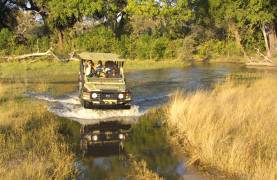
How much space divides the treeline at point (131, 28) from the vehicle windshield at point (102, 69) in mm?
24117

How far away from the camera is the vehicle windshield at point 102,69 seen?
20250 mm

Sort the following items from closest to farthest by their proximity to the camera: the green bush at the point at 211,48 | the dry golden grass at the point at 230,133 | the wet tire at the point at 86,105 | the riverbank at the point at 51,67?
the dry golden grass at the point at 230,133, the wet tire at the point at 86,105, the riverbank at the point at 51,67, the green bush at the point at 211,48

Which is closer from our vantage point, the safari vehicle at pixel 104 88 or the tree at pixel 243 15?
the safari vehicle at pixel 104 88

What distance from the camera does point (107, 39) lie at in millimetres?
46375

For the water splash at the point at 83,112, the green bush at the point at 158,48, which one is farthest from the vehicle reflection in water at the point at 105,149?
the green bush at the point at 158,48

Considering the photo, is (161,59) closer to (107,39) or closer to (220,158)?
(107,39)

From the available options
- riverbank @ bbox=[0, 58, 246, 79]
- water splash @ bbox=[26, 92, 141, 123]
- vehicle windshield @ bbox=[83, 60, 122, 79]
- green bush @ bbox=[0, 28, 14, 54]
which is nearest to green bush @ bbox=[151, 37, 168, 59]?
riverbank @ bbox=[0, 58, 246, 79]

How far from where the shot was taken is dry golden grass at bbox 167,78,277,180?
10.5m

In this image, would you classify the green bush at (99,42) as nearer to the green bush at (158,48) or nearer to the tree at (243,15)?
the green bush at (158,48)

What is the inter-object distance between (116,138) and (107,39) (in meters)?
32.5

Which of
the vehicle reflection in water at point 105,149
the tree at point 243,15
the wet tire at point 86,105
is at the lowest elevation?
the vehicle reflection in water at point 105,149

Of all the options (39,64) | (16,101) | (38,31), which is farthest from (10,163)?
(38,31)

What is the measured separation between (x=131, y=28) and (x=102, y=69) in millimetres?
37379

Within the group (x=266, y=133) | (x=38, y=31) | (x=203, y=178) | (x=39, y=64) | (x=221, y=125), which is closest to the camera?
(x=203, y=178)
